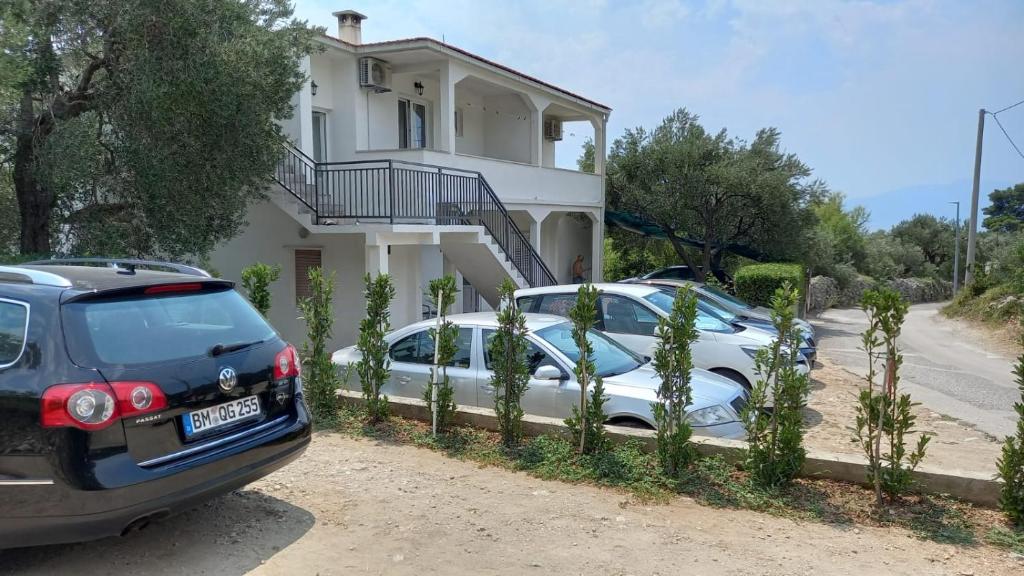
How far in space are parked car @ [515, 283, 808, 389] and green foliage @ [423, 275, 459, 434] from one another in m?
2.80

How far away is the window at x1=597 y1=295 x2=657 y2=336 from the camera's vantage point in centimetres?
888

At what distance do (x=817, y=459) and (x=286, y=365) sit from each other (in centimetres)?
375

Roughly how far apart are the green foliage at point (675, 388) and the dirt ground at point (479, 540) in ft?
1.31

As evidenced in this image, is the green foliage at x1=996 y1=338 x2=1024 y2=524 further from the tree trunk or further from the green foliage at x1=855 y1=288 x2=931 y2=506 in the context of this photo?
the tree trunk

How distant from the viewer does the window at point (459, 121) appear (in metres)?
19.6

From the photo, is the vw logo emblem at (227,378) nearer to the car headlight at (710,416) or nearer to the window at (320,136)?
the car headlight at (710,416)

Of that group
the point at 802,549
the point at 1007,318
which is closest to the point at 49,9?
the point at 802,549

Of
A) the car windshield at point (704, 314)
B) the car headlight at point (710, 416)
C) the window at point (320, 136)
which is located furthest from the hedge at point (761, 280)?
the car headlight at point (710, 416)

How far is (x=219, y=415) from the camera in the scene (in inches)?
152

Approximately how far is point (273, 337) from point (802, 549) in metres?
3.47

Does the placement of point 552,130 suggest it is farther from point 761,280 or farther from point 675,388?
point 675,388

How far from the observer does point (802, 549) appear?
4145 mm

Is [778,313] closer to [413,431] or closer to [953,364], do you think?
[413,431]

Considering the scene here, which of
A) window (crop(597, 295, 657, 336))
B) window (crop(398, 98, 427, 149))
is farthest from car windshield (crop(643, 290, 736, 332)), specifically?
window (crop(398, 98, 427, 149))
